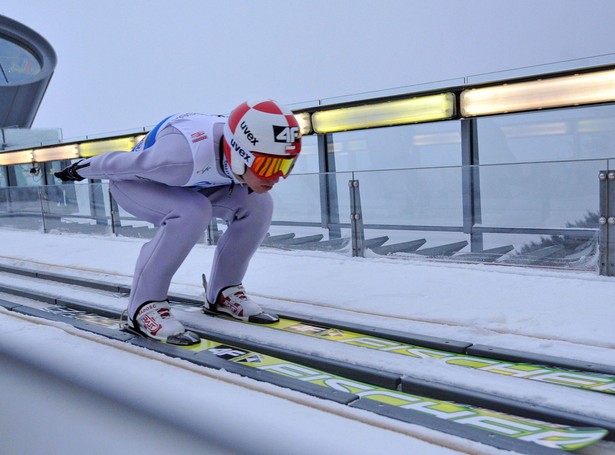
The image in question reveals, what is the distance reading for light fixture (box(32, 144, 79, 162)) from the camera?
604 inches

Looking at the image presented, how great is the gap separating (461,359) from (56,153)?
15.8 meters

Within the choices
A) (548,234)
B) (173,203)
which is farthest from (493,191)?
(173,203)

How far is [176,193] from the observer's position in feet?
11.6

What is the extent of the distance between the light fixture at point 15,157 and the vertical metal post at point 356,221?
14.0m

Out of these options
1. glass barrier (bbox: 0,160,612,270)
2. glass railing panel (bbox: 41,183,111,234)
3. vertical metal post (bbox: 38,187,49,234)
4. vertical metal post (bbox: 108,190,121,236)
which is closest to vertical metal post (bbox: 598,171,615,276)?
glass barrier (bbox: 0,160,612,270)

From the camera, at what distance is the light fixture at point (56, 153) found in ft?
50.3

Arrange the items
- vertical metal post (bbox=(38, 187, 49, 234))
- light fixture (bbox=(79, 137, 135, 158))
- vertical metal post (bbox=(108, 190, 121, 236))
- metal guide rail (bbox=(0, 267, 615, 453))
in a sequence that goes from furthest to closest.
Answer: light fixture (bbox=(79, 137, 135, 158))
vertical metal post (bbox=(38, 187, 49, 234))
vertical metal post (bbox=(108, 190, 121, 236))
metal guide rail (bbox=(0, 267, 615, 453))

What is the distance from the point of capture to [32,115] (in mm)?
52875

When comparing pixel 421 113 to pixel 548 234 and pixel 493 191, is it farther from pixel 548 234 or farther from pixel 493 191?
pixel 548 234

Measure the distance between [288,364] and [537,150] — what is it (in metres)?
8.16

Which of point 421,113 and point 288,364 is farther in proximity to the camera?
point 421,113

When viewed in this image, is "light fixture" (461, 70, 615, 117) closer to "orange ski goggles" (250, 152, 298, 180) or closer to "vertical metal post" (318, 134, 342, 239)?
"vertical metal post" (318, 134, 342, 239)

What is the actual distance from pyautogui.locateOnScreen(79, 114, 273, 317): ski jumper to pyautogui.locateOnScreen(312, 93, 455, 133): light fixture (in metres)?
5.68

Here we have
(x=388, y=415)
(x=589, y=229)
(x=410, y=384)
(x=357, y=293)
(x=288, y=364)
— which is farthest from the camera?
(x=589, y=229)
